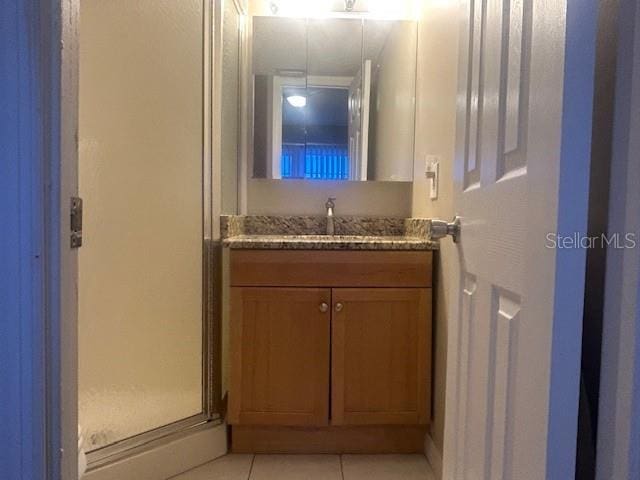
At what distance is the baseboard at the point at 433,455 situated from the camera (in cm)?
161

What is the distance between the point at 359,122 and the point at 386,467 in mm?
1507

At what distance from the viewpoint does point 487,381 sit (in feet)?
2.59

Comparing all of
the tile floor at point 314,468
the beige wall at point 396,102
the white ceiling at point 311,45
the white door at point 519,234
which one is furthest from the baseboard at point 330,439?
the white ceiling at point 311,45

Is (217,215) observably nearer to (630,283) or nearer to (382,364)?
(382,364)

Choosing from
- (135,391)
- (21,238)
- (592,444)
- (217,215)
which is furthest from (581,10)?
(135,391)

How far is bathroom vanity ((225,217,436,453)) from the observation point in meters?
1.70

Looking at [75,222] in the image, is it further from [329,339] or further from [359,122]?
[359,122]

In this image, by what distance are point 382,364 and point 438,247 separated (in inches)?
19.5

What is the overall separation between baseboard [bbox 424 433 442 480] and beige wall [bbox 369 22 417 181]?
1.14 meters

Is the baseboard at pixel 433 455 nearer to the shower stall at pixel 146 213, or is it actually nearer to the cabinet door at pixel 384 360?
the cabinet door at pixel 384 360

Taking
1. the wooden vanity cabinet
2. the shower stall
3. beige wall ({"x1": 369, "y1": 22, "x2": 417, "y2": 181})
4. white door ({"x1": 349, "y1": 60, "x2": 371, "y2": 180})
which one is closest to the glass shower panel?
the shower stall

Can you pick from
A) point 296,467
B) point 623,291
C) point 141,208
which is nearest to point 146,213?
point 141,208

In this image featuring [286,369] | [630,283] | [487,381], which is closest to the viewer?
[630,283]

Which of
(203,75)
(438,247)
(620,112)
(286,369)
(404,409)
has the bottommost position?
(404,409)
